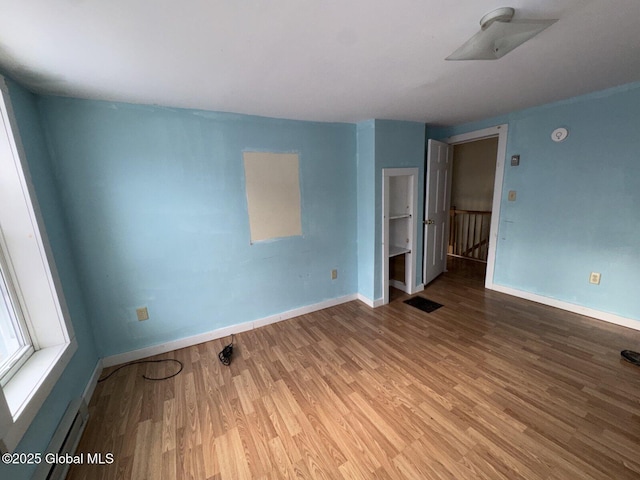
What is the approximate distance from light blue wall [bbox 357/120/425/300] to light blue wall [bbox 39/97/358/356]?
271mm

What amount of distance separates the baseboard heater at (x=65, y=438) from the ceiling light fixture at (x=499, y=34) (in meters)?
2.77

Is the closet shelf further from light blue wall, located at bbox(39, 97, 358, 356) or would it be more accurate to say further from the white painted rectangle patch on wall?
the white painted rectangle patch on wall

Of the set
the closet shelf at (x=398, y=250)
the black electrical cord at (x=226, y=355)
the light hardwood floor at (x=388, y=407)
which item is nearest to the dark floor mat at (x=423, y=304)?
the light hardwood floor at (x=388, y=407)

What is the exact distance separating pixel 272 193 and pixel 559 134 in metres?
3.04

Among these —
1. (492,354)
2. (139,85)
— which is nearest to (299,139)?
(139,85)

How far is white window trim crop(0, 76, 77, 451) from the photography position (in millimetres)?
1295

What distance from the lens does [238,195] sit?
240 cm

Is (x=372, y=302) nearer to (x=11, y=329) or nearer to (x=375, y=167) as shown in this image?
(x=375, y=167)

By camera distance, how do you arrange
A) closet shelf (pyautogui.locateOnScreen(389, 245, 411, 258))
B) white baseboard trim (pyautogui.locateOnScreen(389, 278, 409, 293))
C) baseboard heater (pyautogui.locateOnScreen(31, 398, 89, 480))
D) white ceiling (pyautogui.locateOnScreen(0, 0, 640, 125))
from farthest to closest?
white baseboard trim (pyautogui.locateOnScreen(389, 278, 409, 293)) < closet shelf (pyautogui.locateOnScreen(389, 245, 411, 258)) < baseboard heater (pyautogui.locateOnScreen(31, 398, 89, 480)) < white ceiling (pyautogui.locateOnScreen(0, 0, 640, 125))

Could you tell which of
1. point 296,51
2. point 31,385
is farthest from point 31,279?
point 296,51

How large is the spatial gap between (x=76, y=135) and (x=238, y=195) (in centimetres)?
120

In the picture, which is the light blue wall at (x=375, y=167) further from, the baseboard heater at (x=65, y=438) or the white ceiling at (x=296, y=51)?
the baseboard heater at (x=65, y=438)

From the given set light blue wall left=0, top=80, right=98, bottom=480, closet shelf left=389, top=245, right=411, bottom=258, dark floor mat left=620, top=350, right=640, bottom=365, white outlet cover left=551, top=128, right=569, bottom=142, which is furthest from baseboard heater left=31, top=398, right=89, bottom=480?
white outlet cover left=551, top=128, right=569, bottom=142

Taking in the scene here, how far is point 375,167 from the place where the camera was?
2.77 m
